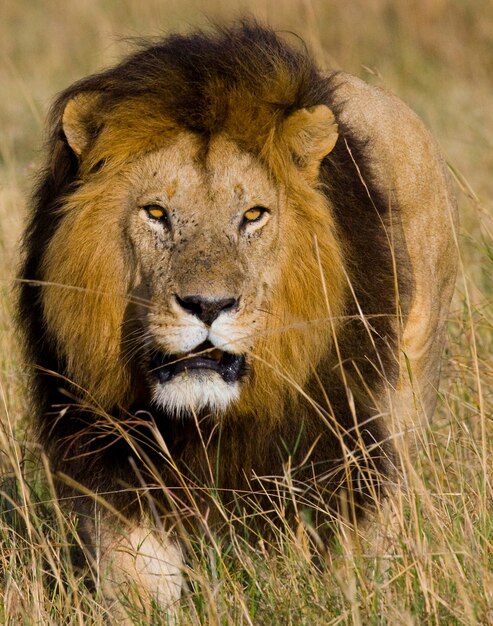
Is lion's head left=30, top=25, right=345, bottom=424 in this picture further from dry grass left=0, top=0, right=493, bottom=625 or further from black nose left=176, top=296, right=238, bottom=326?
dry grass left=0, top=0, right=493, bottom=625

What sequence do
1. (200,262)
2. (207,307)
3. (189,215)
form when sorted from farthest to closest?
(189,215) → (200,262) → (207,307)

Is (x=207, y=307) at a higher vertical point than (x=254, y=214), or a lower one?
lower

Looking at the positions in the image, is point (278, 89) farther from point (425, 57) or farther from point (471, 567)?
point (425, 57)

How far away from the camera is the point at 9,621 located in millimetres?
3672

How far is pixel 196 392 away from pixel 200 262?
1.13ft

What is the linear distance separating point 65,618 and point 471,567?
120 cm

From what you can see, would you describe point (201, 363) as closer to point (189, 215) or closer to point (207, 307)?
point (207, 307)

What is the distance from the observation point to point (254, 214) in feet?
11.5

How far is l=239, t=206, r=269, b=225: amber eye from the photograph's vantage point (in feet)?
11.5

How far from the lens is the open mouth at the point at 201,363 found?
10.7 ft

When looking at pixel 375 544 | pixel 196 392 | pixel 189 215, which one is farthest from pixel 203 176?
pixel 375 544

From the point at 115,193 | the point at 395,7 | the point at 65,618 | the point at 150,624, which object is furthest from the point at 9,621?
the point at 395,7

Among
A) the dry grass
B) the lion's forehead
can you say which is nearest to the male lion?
the lion's forehead

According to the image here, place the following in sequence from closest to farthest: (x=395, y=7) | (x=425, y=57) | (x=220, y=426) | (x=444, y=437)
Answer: (x=220, y=426), (x=444, y=437), (x=425, y=57), (x=395, y=7)
